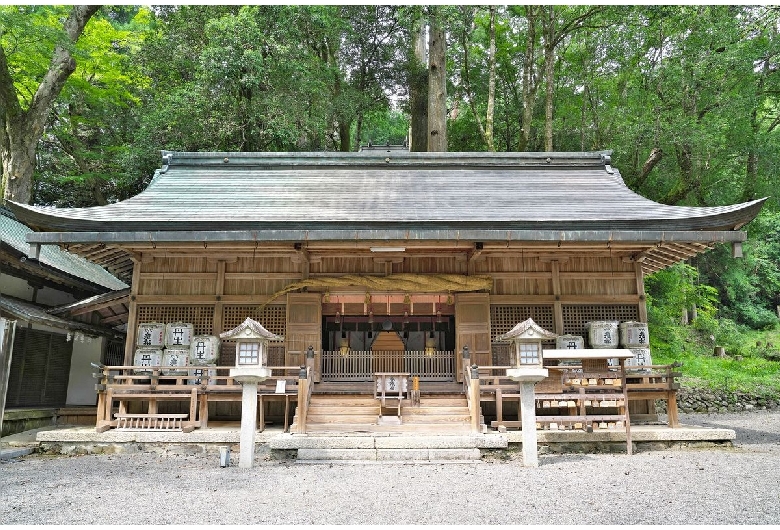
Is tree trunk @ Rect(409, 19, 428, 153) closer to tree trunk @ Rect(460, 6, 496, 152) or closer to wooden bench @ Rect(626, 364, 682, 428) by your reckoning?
tree trunk @ Rect(460, 6, 496, 152)

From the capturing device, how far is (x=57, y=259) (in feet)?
48.7

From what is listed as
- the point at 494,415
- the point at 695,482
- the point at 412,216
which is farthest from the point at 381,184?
the point at 695,482

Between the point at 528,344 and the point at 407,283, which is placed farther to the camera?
the point at 407,283

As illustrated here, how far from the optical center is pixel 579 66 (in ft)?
78.1

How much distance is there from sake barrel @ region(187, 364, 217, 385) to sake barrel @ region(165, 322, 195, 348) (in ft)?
2.36

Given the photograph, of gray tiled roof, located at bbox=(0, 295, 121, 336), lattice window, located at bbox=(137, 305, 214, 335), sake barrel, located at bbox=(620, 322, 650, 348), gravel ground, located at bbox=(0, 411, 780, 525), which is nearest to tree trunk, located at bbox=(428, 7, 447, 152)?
sake barrel, located at bbox=(620, 322, 650, 348)

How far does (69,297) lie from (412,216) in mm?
10746

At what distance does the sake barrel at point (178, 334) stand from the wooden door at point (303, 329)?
81.3 inches

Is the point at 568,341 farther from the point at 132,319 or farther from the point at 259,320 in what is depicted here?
the point at 132,319

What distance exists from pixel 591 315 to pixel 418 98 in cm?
1694

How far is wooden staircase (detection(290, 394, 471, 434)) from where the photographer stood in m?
9.59

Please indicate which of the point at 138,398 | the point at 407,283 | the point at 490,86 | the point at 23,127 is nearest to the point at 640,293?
the point at 407,283

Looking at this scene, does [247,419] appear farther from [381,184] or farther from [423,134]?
[423,134]

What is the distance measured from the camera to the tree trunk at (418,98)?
83.6ft
